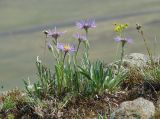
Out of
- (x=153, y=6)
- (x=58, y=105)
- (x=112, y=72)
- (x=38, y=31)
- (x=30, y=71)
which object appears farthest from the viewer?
(x=153, y=6)

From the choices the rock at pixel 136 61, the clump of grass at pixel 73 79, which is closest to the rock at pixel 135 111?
the clump of grass at pixel 73 79

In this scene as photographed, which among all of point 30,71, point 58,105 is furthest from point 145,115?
point 30,71

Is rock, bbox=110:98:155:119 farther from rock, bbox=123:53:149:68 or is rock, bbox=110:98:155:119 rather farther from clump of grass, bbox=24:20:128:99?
rock, bbox=123:53:149:68

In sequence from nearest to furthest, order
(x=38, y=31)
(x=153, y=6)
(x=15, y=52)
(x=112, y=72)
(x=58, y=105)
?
1. (x=58, y=105)
2. (x=112, y=72)
3. (x=15, y=52)
4. (x=38, y=31)
5. (x=153, y=6)

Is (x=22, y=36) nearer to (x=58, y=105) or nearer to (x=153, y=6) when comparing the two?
(x=153, y=6)

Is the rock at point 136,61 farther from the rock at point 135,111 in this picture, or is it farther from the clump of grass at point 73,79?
the rock at point 135,111

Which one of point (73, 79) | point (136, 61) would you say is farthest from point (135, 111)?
point (136, 61)

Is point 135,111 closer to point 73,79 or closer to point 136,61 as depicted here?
point 73,79
